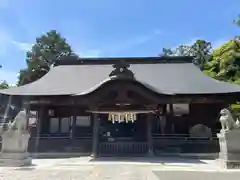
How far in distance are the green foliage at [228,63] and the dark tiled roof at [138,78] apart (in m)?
7.19

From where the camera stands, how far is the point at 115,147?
14.0m

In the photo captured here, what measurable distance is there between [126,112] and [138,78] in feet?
13.4

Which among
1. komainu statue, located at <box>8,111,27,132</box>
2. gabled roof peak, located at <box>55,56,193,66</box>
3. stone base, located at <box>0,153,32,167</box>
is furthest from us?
gabled roof peak, located at <box>55,56,193,66</box>

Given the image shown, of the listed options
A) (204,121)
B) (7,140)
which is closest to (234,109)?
(204,121)

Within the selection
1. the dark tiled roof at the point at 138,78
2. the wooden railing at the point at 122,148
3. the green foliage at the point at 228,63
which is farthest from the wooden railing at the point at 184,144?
the green foliage at the point at 228,63

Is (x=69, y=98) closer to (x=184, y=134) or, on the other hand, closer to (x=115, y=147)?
(x=115, y=147)

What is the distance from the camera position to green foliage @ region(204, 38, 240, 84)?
82.8ft

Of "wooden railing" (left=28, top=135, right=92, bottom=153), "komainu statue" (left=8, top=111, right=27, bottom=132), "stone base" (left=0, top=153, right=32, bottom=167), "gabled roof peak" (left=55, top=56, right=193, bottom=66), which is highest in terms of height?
"gabled roof peak" (left=55, top=56, right=193, bottom=66)

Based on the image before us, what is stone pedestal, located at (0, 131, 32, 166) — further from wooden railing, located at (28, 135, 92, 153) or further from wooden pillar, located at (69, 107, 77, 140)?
wooden pillar, located at (69, 107, 77, 140)

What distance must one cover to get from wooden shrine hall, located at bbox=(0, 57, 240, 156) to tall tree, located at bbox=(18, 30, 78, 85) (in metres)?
24.4

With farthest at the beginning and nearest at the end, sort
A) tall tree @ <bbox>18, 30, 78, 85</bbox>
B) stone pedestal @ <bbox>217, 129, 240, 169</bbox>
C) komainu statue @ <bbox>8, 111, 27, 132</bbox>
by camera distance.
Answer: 1. tall tree @ <bbox>18, 30, 78, 85</bbox>
2. komainu statue @ <bbox>8, 111, 27, 132</bbox>
3. stone pedestal @ <bbox>217, 129, 240, 169</bbox>

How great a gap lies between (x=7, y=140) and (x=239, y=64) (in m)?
22.3

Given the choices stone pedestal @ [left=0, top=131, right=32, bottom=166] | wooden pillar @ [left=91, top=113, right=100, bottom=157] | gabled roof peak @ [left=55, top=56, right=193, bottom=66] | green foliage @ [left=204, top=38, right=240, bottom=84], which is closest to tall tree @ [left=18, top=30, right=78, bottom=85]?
gabled roof peak @ [left=55, top=56, right=193, bottom=66]

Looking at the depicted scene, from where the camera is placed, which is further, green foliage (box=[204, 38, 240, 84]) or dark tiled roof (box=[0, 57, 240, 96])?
green foliage (box=[204, 38, 240, 84])
